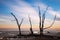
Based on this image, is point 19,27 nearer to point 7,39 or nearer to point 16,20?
point 16,20

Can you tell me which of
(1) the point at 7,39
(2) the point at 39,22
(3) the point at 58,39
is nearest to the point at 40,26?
(2) the point at 39,22

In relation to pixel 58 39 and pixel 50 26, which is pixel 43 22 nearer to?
pixel 50 26

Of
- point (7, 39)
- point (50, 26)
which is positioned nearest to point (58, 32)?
point (50, 26)

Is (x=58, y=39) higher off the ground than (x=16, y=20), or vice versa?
(x=16, y=20)

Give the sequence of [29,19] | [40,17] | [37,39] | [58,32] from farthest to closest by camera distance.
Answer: [58,32]
[29,19]
[40,17]
[37,39]

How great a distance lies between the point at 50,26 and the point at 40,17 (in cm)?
126

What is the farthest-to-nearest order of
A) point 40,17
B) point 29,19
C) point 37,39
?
1. point 29,19
2. point 40,17
3. point 37,39

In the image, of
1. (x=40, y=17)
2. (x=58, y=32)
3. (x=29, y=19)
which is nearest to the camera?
(x=40, y=17)

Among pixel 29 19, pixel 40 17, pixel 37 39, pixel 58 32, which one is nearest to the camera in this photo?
pixel 37 39

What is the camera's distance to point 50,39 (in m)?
11.7

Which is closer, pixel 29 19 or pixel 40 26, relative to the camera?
pixel 40 26

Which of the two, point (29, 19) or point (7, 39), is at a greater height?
point (29, 19)

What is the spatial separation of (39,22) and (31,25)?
77.0 inches

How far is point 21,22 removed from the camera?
55.2 ft
